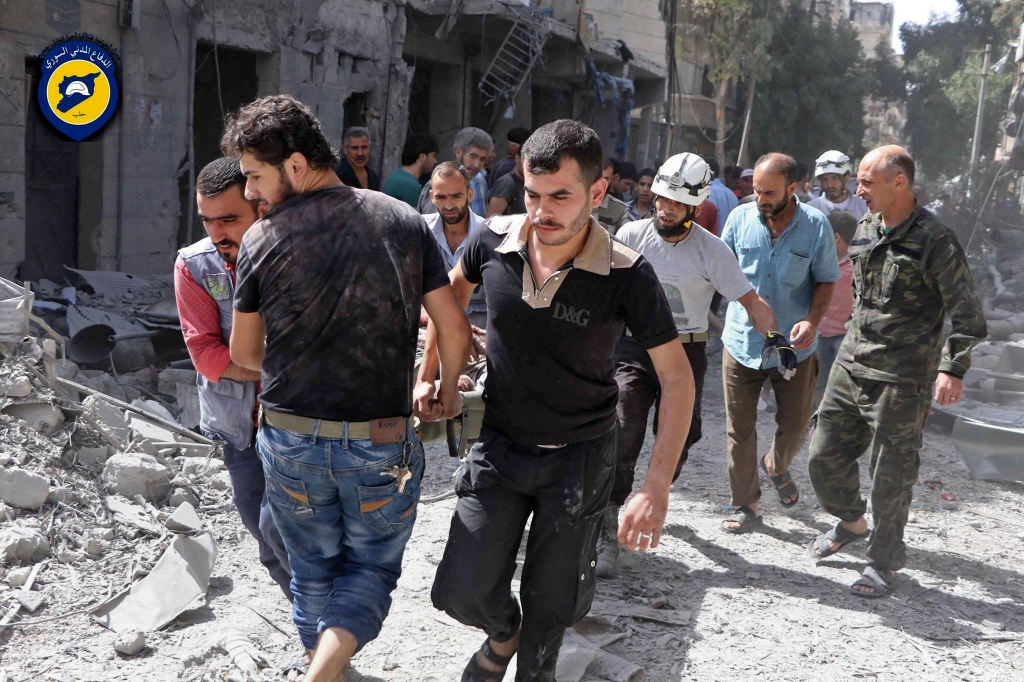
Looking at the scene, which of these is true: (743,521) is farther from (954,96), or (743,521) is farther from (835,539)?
(954,96)

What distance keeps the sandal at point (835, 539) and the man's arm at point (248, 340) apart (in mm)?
3233

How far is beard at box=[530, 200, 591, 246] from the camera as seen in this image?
2.75 meters

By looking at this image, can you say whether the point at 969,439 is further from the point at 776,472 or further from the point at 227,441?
the point at 227,441

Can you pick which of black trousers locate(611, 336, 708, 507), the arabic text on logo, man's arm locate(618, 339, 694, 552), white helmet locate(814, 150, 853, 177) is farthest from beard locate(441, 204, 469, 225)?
the arabic text on logo

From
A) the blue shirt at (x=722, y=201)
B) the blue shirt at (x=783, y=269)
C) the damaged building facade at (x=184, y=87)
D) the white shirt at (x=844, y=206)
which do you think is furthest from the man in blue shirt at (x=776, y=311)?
the damaged building facade at (x=184, y=87)

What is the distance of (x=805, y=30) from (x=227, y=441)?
30344mm

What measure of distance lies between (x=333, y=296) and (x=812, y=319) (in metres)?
3.02

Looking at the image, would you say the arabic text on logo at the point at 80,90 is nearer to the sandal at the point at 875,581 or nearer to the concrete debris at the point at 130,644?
the concrete debris at the point at 130,644

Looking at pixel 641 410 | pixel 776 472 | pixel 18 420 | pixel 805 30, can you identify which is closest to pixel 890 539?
pixel 776 472

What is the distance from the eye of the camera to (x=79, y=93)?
9031 millimetres

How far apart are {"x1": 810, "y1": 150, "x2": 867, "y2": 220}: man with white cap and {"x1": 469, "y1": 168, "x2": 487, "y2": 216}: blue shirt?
9.50ft

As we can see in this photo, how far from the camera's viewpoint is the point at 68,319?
7.54 meters

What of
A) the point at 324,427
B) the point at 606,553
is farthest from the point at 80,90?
the point at 324,427

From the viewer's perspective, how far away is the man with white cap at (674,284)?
4.33m
